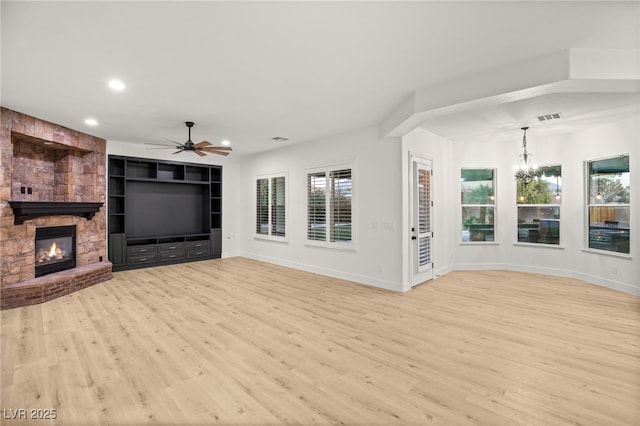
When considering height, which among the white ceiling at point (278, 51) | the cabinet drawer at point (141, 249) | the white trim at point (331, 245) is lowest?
the cabinet drawer at point (141, 249)

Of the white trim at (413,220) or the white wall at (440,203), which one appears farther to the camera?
the white trim at (413,220)

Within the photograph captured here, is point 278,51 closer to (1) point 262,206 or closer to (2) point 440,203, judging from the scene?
(2) point 440,203

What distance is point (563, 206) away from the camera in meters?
6.11

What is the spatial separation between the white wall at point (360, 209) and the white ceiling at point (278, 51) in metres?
1.04

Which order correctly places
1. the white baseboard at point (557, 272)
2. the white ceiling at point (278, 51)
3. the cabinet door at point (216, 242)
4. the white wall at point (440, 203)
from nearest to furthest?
the white ceiling at point (278, 51), the white baseboard at point (557, 272), the white wall at point (440, 203), the cabinet door at point (216, 242)

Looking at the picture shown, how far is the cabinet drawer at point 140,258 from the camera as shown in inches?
259

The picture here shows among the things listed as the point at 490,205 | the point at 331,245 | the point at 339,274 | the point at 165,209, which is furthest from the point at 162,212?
the point at 490,205

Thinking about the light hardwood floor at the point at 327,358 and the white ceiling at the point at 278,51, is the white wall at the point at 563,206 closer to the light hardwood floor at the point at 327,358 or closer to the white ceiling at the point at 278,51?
the light hardwood floor at the point at 327,358

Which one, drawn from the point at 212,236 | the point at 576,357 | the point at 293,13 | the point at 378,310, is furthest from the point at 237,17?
the point at 212,236

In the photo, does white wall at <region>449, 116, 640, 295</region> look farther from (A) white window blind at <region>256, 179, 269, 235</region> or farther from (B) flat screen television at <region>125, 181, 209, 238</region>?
(B) flat screen television at <region>125, 181, 209, 238</region>

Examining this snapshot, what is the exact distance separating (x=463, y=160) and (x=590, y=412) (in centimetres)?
546

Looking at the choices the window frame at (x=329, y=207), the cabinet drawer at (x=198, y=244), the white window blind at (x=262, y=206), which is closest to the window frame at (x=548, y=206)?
the window frame at (x=329, y=207)

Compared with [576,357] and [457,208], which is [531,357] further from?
[457,208]

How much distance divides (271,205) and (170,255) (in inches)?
105
